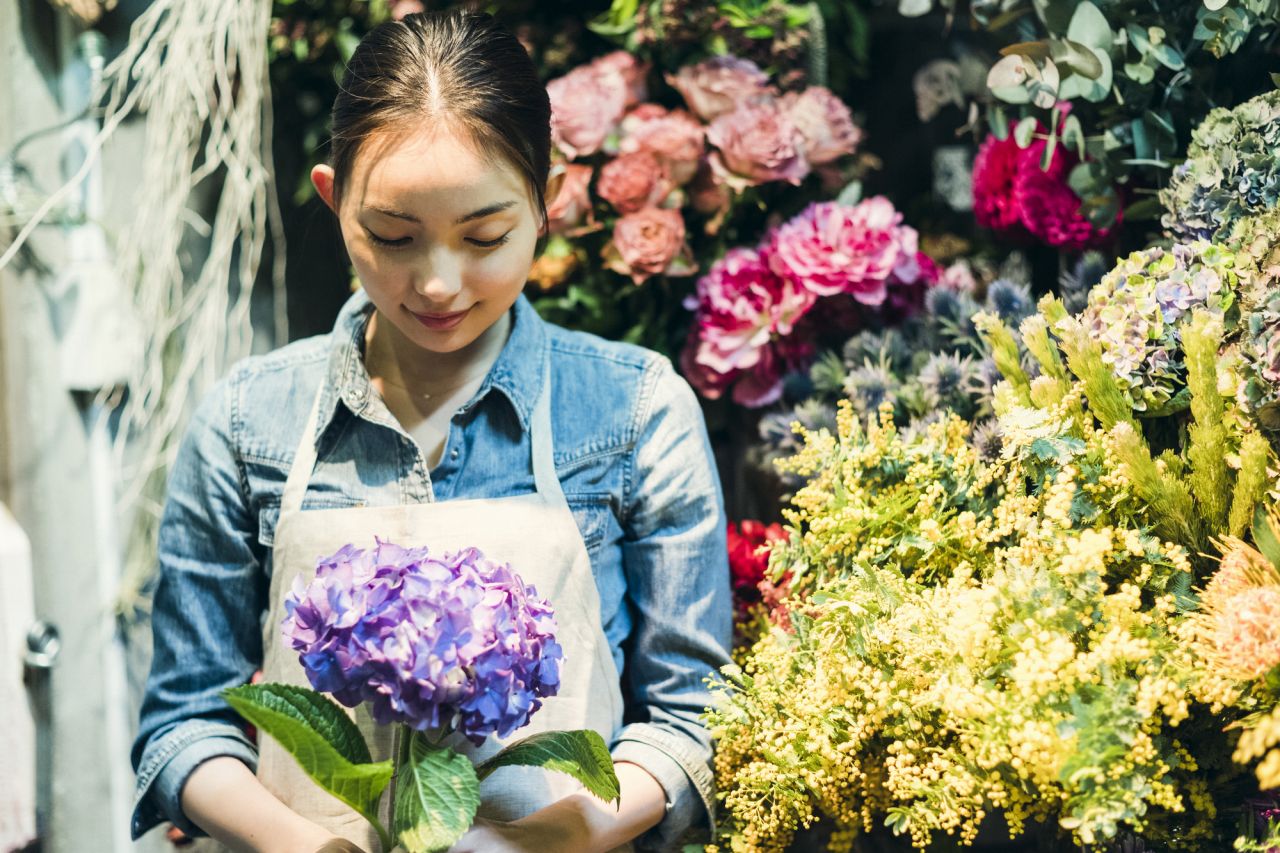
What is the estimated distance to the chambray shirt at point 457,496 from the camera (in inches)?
56.6

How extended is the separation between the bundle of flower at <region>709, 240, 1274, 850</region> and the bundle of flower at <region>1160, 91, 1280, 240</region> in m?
0.15

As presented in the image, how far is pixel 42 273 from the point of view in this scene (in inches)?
74.4

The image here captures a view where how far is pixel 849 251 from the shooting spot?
1.75m

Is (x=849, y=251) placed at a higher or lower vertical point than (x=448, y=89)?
lower

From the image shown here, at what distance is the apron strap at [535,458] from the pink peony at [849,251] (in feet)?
1.57

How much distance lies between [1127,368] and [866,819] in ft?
1.81

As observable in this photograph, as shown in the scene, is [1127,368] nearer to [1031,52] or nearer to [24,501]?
[1031,52]

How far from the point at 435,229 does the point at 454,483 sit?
324 mm

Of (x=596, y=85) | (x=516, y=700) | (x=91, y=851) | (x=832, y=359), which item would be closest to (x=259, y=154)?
(x=596, y=85)

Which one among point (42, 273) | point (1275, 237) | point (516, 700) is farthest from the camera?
point (42, 273)

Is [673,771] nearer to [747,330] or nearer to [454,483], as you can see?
[454,483]

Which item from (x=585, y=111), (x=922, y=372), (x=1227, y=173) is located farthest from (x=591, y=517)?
(x=1227, y=173)

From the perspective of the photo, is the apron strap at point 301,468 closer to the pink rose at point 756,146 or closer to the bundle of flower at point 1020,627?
the bundle of flower at point 1020,627

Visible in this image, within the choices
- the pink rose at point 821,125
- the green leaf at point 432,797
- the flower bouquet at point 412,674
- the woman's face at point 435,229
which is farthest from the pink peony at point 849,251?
the green leaf at point 432,797
